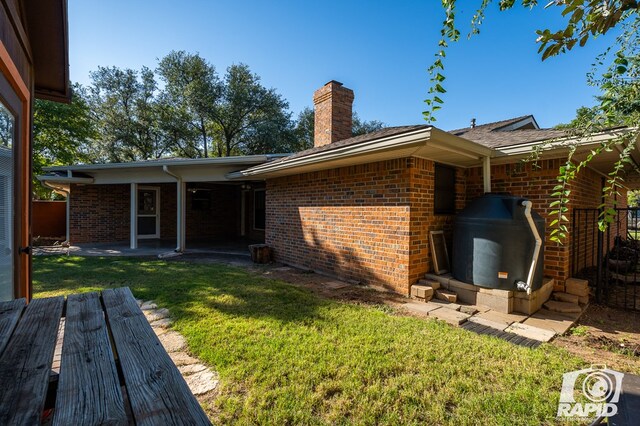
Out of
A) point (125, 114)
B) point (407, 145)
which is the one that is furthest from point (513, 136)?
point (125, 114)

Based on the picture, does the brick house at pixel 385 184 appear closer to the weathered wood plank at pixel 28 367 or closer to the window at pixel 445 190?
the window at pixel 445 190

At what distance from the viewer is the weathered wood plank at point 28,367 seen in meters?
0.88

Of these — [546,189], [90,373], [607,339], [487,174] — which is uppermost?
[487,174]

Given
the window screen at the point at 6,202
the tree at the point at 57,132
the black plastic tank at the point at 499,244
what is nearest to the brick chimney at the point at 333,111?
the black plastic tank at the point at 499,244

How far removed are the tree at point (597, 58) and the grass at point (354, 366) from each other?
1.44 meters

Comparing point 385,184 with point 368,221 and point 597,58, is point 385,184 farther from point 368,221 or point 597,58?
point 597,58

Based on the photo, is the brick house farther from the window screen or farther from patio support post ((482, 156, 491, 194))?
the window screen

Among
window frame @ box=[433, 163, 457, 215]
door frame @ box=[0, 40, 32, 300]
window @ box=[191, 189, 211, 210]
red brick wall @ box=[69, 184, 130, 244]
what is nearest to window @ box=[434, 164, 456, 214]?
window frame @ box=[433, 163, 457, 215]

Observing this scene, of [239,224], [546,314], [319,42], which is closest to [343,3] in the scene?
[319,42]

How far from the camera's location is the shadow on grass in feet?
13.5

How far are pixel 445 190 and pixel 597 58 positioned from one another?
3710 mm

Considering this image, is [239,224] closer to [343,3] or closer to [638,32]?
[343,3]

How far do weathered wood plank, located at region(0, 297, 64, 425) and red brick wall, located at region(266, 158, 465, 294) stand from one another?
424 cm

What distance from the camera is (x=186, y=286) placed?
5277mm
